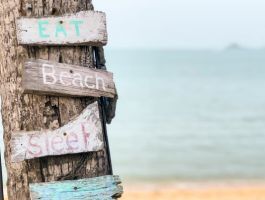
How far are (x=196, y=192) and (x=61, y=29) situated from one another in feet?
35.3

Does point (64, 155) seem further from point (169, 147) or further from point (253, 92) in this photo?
point (253, 92)

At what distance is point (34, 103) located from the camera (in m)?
2.92

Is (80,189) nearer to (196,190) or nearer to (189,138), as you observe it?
(196,190)

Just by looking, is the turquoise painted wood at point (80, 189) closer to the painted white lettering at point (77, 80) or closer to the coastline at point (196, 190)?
the painted white lettering at point (77, 80)

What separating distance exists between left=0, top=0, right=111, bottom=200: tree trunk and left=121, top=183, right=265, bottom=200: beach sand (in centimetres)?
937

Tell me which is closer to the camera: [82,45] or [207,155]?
[82,45]

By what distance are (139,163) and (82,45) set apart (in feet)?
50.3

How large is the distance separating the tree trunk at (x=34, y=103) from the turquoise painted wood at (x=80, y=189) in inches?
1.5

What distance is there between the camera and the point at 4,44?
2949 millimetres

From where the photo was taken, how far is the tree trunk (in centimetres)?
292

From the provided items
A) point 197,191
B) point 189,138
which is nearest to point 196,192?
point 197,191

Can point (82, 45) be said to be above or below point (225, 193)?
above

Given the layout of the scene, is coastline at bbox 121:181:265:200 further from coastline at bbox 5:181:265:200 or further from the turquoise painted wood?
the turquoise painted wood

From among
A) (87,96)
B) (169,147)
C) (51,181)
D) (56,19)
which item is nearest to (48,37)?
(56,19)
